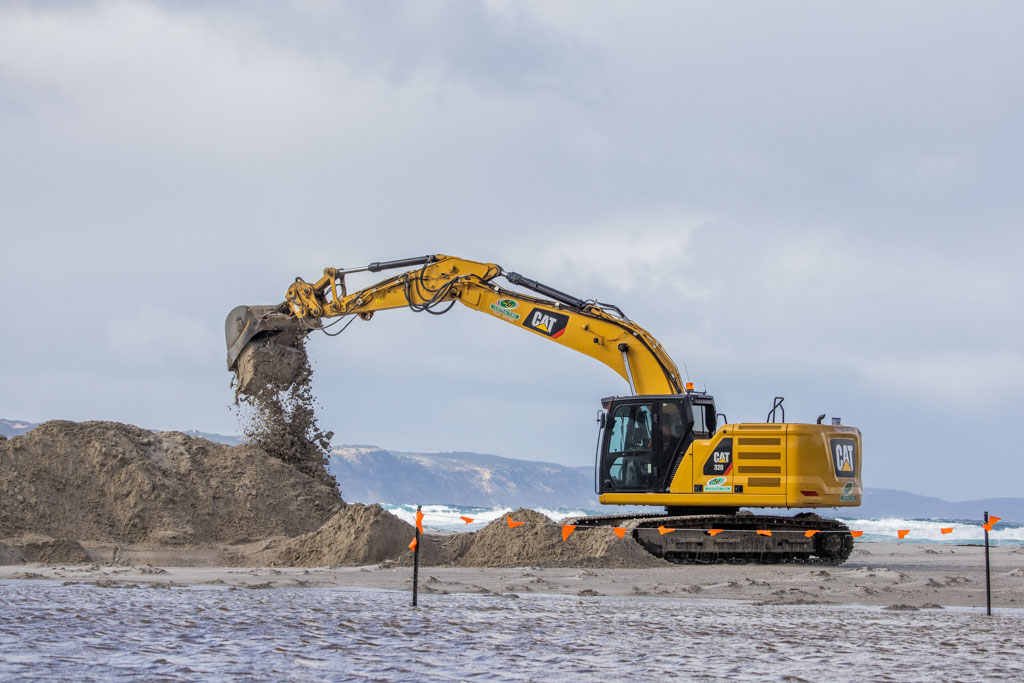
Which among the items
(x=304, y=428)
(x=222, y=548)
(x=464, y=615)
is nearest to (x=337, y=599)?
(x=464, y=615)

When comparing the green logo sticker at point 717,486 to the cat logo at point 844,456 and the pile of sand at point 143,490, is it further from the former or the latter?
the pile of sand at point 143,490

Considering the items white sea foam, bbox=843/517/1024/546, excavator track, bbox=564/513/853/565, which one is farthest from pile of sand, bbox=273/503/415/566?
white sea foam, bbox=843/517/1024/546

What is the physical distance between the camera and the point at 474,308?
1911 centimetres

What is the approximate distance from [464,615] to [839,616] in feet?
11.8

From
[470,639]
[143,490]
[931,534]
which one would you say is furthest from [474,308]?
[931,534]

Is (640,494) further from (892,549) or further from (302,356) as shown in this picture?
(892,549)

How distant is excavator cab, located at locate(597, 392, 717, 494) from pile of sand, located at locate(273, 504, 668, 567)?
1.08 m

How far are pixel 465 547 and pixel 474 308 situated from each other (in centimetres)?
487

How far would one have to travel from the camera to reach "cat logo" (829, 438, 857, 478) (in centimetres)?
1669

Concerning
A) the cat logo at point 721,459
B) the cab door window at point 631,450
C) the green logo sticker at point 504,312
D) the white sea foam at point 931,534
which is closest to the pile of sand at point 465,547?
the cab door window at point 631,450

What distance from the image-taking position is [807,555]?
17.7m

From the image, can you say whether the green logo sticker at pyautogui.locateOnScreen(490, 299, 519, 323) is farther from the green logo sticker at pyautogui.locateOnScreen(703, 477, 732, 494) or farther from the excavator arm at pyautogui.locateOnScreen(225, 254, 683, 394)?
the green logo sticker at pyautogui.locateOnScreen(703, 477, 732, 494)

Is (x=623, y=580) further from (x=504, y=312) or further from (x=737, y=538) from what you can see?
(x=504, y=312)

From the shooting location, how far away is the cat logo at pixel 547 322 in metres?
18.1
